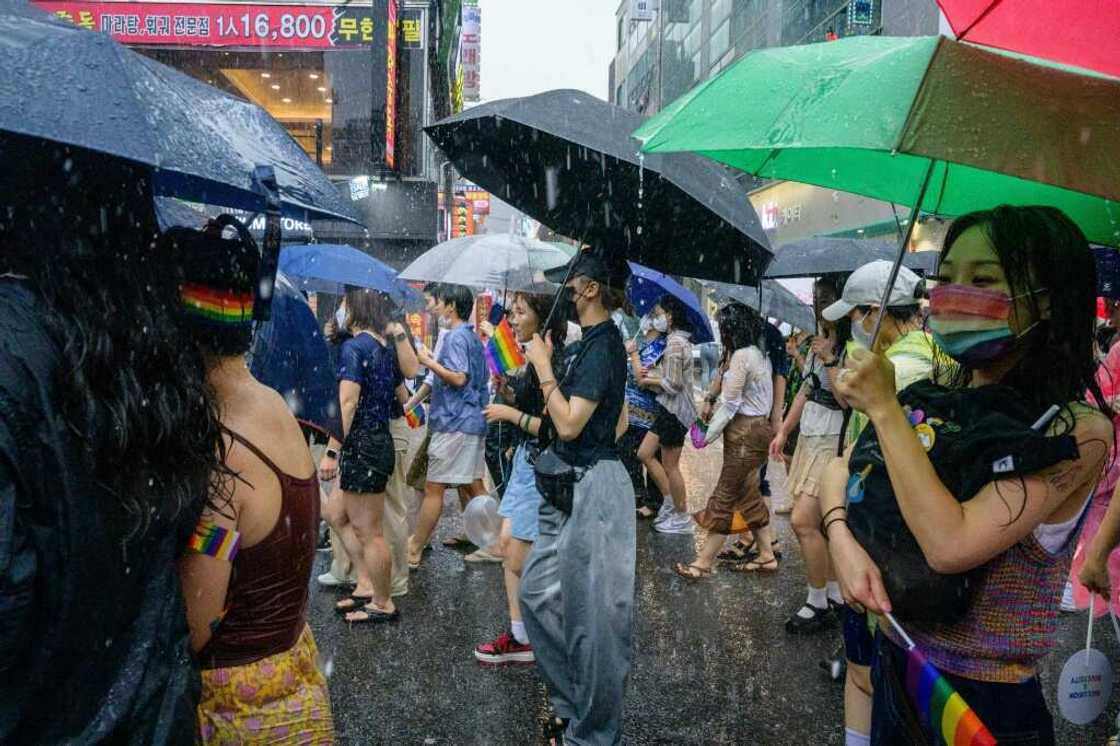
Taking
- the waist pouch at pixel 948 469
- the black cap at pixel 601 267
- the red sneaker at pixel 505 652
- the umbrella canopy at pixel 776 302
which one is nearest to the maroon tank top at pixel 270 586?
the waist pouch at pixel 948 469

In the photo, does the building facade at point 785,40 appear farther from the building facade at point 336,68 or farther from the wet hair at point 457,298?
the building facade at point 336,68

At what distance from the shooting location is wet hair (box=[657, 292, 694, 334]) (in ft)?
25.3

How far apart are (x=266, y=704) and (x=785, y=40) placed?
111 ft

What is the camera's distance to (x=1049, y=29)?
200cm

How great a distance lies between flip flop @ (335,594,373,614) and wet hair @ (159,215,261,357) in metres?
3.88

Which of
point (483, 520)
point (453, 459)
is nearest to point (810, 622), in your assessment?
point (483, 520)

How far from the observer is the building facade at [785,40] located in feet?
72.5

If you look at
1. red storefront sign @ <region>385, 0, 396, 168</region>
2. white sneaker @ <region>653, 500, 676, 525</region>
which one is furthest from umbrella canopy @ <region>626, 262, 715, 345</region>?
red storefront sign @ <region>385, 0, 396, 168</region>

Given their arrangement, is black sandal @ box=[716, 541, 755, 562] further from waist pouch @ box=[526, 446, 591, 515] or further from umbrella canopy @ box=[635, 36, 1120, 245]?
umbrella canopy @ box=[635, 36, 1120, 245]

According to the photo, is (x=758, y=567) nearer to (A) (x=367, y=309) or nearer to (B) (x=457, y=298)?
(B) (x=457, y=298)

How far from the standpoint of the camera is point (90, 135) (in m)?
1.49

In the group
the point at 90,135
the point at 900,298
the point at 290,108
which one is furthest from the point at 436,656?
the point at 290,108

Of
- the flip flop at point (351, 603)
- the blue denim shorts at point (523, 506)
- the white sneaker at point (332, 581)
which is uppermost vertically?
the blue denim shorts at point (523, 506)

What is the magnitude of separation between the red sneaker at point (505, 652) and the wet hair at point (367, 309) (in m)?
2.10
